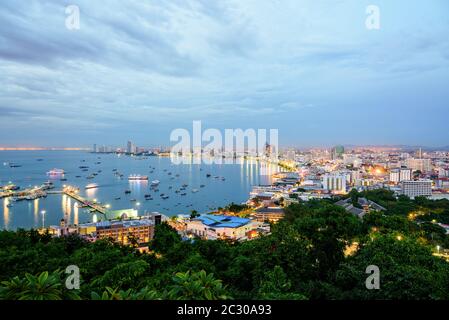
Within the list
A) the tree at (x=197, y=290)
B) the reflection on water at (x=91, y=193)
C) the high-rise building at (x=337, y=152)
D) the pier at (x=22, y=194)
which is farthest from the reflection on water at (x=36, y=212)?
the high-rise building at (x=337, y=152)

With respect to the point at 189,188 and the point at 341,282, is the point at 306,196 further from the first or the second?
the point at 341,282

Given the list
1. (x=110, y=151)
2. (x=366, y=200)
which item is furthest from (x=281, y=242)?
(x=110, y=151)

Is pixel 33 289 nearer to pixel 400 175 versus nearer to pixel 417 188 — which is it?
pixel 417 188

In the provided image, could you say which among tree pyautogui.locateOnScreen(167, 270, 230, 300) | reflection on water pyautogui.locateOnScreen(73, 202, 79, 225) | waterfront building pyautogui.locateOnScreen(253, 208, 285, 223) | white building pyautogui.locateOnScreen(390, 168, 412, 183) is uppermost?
tree pyautogui.locateOnScreen(167, 270, 230, 300)

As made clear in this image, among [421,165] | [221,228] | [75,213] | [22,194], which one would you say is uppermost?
[421,165]

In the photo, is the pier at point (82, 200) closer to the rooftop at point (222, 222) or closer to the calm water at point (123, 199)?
the calm water at point (123, 199)

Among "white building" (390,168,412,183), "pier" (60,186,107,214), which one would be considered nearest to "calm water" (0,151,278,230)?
"pier" (60,186,107,214)

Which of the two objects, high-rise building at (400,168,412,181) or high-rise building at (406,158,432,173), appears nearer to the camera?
high-rise building at (400,168,412,181)

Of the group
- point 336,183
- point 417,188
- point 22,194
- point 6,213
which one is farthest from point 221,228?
point 417,188

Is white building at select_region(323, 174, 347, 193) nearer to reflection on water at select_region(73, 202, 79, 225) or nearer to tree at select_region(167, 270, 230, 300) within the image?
reflection on water at select_region(73, 202, 79, 225)
